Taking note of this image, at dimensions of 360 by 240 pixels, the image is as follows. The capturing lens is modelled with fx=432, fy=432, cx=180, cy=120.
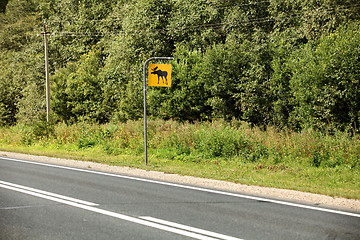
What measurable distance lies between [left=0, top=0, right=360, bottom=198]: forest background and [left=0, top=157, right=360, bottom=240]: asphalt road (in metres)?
2.69

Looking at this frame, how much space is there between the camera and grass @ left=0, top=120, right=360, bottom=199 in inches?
498

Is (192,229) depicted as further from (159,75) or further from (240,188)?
(159,75)

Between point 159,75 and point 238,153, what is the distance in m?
4.62

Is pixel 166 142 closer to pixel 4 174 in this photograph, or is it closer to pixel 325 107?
pixel 4 174

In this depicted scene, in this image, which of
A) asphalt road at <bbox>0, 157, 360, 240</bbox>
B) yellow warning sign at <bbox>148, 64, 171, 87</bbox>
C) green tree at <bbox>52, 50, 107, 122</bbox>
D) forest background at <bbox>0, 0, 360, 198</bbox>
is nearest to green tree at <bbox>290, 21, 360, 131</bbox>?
forest background at <bbox>0, 0, 360, 198</bbox>

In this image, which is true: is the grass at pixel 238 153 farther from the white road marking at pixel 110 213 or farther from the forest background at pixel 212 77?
the white road marking at pixel 110 213

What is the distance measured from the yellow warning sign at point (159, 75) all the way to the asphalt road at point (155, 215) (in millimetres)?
4744

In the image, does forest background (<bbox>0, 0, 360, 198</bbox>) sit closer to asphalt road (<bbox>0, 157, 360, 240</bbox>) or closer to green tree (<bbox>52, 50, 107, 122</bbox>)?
green tree (<bbox>52, 50, 107, 122</bbox>)

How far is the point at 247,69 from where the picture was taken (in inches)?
1319

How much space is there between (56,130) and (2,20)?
2050 inches

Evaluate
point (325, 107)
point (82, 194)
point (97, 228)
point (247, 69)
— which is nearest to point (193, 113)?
point (247, 69)

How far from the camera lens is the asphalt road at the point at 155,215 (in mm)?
6738

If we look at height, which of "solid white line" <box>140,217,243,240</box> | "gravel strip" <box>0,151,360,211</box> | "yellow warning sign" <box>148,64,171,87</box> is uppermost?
"yellow warning sign" <box>148,64,171,87</box>

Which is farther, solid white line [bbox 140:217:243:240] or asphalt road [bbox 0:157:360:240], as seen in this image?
asphalt road [bbox 0:157:360:240]
